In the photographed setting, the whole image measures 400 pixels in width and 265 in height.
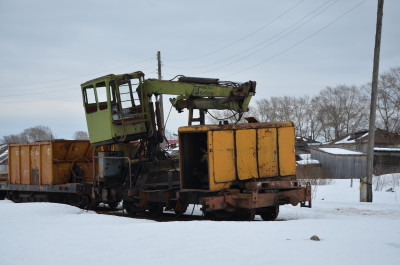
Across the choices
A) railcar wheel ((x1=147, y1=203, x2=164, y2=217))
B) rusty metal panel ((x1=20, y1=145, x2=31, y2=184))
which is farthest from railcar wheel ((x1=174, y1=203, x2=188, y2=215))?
rusty metal panel ((x1=20, y1=145, x2=31, y2=184))

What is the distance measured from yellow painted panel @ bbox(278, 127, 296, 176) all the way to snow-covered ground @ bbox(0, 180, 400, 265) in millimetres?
2376

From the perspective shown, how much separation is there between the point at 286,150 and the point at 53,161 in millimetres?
8316

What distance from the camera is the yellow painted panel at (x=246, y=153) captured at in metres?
10.3

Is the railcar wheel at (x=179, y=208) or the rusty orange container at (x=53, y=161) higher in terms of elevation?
the rusty orange container at (x=53, y=161)

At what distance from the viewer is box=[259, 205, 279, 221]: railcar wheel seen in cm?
1101

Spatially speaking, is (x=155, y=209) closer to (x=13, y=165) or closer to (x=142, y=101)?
(x=142, y=101)

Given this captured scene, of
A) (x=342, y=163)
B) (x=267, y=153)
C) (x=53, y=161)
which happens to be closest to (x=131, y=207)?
(x=53, y=161)

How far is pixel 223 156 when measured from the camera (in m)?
9.98

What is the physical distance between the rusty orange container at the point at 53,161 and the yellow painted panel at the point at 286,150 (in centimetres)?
757

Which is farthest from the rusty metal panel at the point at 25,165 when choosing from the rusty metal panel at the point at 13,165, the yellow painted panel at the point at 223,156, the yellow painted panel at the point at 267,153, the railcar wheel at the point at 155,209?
the yellow painted panel at the point at 267,153

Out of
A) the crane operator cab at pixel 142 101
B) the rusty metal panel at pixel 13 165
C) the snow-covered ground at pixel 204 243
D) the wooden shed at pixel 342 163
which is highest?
the crane operator cab at pixel 142 101

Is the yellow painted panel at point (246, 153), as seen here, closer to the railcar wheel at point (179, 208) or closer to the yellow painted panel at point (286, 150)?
the yellow painted panel at point (286, 150)

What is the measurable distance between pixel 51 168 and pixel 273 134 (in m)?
8.17

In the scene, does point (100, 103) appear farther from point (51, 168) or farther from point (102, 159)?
point (51, 168)
